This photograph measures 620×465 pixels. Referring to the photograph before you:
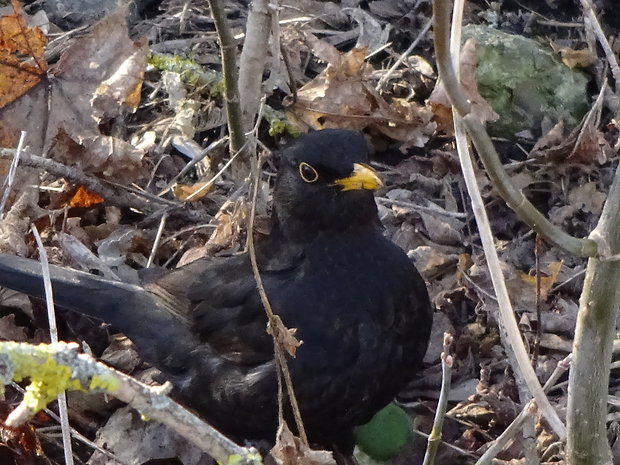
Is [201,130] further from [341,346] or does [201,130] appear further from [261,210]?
[341,346]

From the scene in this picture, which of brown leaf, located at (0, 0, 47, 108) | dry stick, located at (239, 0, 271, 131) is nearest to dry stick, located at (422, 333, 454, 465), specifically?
dry stick, located at (239, 0, 271, 131)

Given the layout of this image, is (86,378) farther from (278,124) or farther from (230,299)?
(278,124)

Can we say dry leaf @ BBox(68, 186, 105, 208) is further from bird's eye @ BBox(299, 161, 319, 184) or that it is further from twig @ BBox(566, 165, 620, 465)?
twig @ BBox(566, 165, 620, 465)

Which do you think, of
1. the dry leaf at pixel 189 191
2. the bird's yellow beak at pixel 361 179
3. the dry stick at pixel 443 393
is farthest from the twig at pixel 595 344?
the dry leaf at pixel 189 191

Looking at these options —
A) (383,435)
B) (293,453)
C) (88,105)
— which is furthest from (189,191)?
(293,453)

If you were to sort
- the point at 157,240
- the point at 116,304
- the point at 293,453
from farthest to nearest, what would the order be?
1. the point at 157,240
2. the point at 116,304
3. the point at 293,453

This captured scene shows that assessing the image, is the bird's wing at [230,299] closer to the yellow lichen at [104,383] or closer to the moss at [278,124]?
the moss at [278,124]

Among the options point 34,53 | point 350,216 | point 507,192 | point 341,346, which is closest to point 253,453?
point 507,192
